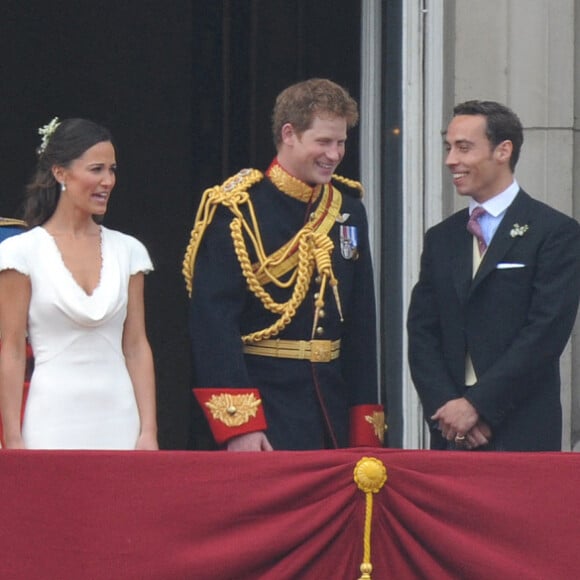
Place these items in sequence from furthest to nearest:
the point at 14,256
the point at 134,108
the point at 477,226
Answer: the point at 134,108, the point at 477,226, the point at 14,256

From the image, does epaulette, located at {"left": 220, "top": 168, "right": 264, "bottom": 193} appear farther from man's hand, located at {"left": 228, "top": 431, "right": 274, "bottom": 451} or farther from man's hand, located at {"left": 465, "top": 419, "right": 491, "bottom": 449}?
man's hand, located at {"left": 465, "top": 419, "right": 491, "bottom": 449}

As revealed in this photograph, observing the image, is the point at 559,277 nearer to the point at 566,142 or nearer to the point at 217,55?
the point at 566,142

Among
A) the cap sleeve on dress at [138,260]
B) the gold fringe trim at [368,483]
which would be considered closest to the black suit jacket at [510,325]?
the gold fringe trim at [368,483]

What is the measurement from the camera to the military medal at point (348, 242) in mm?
6336

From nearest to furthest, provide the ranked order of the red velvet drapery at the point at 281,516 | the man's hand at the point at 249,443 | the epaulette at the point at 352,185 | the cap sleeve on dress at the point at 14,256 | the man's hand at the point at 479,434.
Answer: the red velvet drapery at the point at 281,516
the cap sleeve on dress at the point at 14,256
the man's hand at the point at 249,443
the man's hand at the point at 479,434
the epaulette at the point at 352,185

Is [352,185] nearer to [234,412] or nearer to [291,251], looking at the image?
[291,251]

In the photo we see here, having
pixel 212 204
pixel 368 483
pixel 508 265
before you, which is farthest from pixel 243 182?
pixel 368 483

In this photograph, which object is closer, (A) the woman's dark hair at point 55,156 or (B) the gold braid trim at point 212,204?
(A) the woman's dark hair at point 55,156

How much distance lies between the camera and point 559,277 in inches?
244

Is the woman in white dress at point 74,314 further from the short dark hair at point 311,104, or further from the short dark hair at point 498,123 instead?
the short dark hair at point 498,123

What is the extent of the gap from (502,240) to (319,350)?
26.6 inches

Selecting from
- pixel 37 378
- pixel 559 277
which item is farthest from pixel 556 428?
pixel 37 378

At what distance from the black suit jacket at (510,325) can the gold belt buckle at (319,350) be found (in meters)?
0.32

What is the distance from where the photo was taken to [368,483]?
17.7 feet
